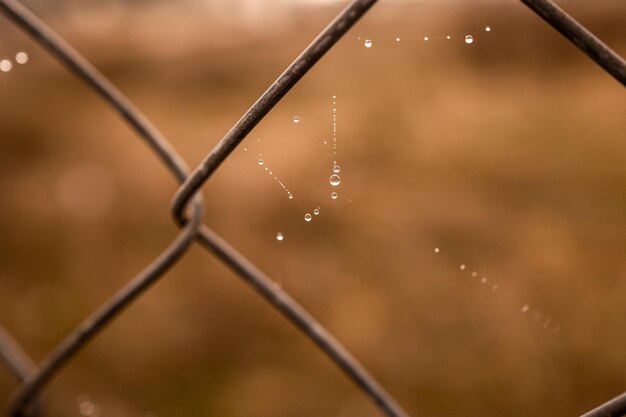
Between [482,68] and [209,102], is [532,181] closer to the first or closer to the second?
[482,68]

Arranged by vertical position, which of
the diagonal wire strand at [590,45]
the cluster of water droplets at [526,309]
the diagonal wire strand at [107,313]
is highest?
the diagonal wire strand at [107,313]

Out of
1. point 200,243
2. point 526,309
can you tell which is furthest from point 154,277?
point 526,309

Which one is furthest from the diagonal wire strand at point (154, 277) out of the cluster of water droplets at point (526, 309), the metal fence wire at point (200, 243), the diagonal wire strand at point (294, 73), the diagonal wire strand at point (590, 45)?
the cluster of water droplets at point (526, 309)

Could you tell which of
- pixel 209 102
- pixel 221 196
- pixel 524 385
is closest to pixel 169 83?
pixel 209 102

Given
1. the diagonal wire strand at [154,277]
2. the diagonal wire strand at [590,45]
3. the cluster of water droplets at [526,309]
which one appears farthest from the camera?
the cluster of water droplets at [526,309]

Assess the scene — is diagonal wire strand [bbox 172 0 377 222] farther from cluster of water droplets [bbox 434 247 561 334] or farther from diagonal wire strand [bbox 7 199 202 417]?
cluster of water droplets [bbox 434 247 561 334]

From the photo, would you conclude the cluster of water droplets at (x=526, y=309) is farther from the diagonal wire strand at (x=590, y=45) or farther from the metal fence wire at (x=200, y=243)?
the diagonal wire strand at (x=590, y=45)

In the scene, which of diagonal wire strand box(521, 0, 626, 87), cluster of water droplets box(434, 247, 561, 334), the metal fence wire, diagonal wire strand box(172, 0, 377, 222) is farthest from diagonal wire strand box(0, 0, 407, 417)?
cluster of water droplets box(434, 247, 561, 334)

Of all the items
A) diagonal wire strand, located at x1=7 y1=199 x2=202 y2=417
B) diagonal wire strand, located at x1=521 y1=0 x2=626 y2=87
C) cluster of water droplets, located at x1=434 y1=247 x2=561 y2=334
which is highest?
diagonal wire strand, located at x1=7 y1=199 x2=202 y2=417

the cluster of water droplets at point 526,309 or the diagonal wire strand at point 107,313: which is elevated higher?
the diagonal wire strand at point 107,313

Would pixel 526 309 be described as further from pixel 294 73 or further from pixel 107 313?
pixel 294 73

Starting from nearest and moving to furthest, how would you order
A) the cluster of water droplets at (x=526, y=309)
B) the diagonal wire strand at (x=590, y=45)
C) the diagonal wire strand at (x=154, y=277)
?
the diagonal wire strand at (x=590, y=45), the diagonal wire strand at (x=154, y=277), the cluster of water droplets at (x=526, y=309)
